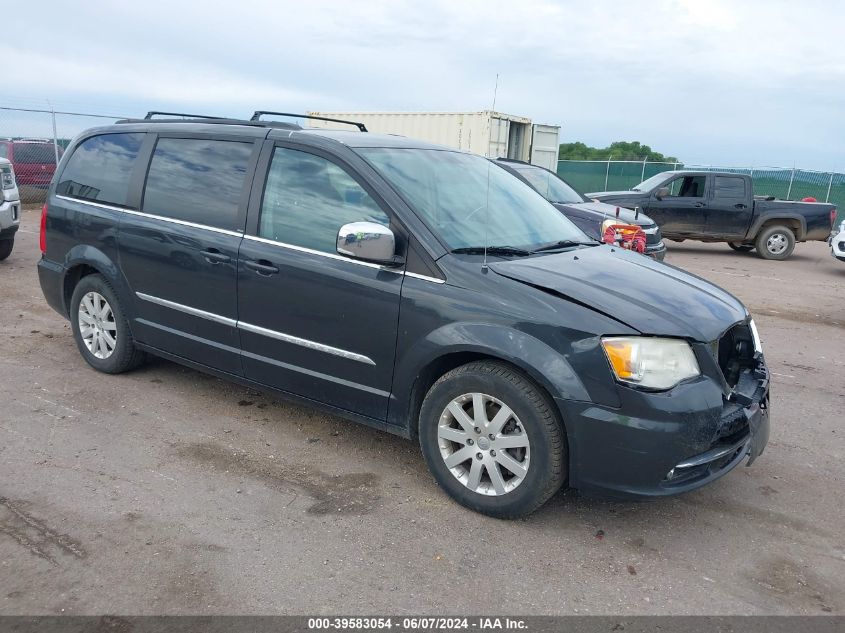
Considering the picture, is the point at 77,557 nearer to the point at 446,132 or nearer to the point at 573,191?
the point at 573,191

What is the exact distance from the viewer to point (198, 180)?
14.8 feet

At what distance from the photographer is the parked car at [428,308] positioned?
319 cm

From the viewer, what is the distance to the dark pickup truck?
1459 centimetres

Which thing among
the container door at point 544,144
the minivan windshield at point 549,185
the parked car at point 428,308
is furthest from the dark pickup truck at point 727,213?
the parked car at point 428,308

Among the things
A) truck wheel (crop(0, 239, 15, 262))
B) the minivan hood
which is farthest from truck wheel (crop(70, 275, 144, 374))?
truck wheel (crop(0, 239, 15, 262))

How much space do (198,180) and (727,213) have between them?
12.7 meters

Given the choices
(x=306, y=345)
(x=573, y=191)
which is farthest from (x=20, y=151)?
(x=306, y=345)

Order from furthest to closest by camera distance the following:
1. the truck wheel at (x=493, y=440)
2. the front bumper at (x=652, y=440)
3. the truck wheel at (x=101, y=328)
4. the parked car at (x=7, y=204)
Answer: the parked car at (x=7, y=204) → the truck wheel at (x=101, y=328) → the truck wheel at (x=493, y=440) → the front bumper at (x=652, y=440)

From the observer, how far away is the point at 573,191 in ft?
36.6

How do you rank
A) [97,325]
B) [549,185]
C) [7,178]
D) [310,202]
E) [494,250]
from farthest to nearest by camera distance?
[549,185], [7,178], [97,325], [310,202], [494,250]

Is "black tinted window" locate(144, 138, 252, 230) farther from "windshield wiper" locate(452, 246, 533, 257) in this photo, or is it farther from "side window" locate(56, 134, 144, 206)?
"windshield wiper" locate(452, 246, 533, 257)

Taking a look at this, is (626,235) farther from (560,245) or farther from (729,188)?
(729,188)

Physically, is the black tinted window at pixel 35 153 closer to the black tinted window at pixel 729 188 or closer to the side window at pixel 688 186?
the side window at pixel 688 186

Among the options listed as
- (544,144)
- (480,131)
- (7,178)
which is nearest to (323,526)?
(7,178)
